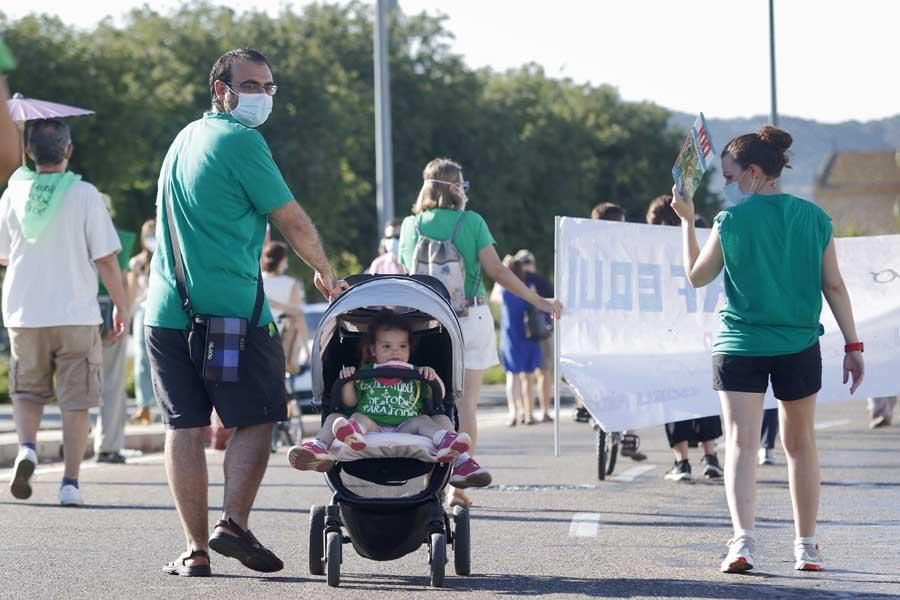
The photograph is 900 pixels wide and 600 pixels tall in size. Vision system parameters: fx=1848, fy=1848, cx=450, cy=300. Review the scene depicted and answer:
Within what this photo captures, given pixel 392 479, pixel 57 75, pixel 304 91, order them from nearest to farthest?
pixel 392 479 < pixel 57 75 < pixel 304 91

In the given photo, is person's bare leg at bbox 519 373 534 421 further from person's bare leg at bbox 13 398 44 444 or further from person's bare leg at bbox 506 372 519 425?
person's bare leg at bbox 13 398 44 444

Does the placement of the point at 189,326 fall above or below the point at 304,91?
below

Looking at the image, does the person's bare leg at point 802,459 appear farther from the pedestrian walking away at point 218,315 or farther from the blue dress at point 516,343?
the blue dress at point 516,343

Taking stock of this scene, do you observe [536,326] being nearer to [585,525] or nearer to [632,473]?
[632,473]

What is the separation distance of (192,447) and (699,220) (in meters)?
6.39

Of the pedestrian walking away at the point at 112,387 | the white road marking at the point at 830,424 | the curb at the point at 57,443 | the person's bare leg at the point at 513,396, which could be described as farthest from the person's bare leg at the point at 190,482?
the person's bare leg at the point at 513,396

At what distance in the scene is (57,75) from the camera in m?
45.2

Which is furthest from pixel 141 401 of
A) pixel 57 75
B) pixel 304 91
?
pixel 304 91

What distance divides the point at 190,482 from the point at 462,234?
309 centimetres

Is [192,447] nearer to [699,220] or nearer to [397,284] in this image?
[397,284]

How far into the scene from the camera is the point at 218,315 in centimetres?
739

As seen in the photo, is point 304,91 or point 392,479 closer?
point 392,479

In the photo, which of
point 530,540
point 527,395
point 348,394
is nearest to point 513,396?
point 527,395

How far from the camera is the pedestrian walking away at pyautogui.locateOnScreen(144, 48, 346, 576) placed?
738 cm
